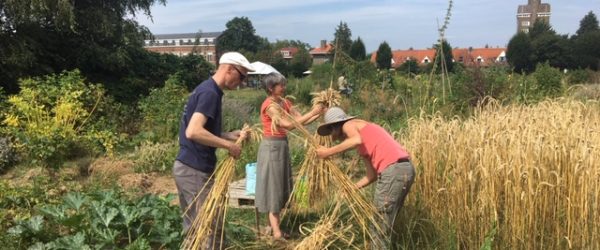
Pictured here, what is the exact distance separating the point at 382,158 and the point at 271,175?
128cm

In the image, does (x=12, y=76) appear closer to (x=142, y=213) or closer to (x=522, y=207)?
(x=142, y=213)

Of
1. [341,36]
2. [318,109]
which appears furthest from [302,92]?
[318,109]

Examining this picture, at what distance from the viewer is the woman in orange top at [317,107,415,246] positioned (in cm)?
315

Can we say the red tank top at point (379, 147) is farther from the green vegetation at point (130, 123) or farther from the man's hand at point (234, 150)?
the man's hand at point (234, 150)

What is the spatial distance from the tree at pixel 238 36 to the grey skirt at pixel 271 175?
8391 cm

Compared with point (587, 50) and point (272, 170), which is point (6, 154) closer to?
point (272, 170)

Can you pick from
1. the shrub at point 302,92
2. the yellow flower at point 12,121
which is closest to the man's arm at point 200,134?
the yellow flower at point 12,121

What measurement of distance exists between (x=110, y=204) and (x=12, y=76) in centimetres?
763

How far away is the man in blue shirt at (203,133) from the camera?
9.41ft

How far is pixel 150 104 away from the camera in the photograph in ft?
30.6

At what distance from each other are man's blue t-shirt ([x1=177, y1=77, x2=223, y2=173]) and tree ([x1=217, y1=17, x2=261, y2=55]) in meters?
84.9

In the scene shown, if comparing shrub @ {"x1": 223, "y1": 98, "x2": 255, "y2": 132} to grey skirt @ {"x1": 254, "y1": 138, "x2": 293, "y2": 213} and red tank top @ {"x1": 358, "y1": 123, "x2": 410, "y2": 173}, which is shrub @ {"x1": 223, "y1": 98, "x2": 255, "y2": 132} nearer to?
grey skirt @ {"x1": 254, "y1": 138, "x2": 293, "y2": 213}

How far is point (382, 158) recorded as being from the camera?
10.5 ft

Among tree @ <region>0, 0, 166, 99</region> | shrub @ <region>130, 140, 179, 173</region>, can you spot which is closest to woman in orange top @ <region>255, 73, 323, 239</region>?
shrub @ <region>130, 140, 179, 173</region>
